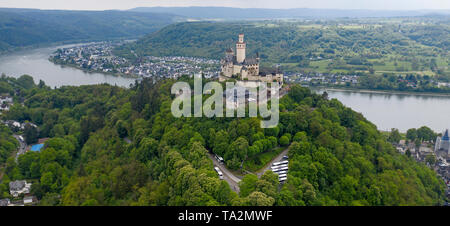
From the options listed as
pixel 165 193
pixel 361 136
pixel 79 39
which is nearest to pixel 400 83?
pixel 361 136

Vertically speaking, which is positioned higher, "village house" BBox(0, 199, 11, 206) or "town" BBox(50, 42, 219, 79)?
"town" BBox(50, 42, 219, 79)

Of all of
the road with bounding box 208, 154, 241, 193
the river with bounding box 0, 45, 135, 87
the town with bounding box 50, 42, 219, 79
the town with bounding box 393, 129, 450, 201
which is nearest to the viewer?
Result: the road with bounding box 208, 154, 241, 193

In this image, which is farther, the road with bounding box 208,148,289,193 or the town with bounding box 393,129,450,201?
the town with bounding box 393,129,450,201

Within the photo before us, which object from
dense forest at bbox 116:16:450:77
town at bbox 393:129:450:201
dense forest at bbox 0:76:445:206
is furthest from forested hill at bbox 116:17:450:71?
dense forest at bbox 0:76:445:206

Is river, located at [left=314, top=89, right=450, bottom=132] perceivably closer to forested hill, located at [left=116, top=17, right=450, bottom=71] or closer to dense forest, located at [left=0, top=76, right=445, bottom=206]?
dense forest, located at [left=0, top=76, right=445, bottom=206]

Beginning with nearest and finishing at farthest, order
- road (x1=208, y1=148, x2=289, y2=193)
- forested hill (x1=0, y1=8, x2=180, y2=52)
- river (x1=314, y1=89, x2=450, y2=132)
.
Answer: road (x1=208, y1=148, x2=289, y2=193) < river (x1=314, y1=89, x2=450, y2=132) < forested hill (x1=0, y1=8, x2=180, y2=52)

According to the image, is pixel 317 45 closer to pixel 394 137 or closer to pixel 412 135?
pixel 412 135

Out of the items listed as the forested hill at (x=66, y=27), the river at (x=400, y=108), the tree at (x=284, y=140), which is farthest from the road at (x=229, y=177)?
the forested hill at (x=66, y=27)
